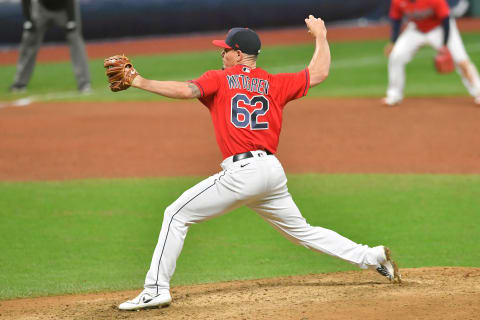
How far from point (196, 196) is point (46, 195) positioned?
4113 mm

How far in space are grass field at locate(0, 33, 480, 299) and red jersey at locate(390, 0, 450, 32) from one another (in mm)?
3639

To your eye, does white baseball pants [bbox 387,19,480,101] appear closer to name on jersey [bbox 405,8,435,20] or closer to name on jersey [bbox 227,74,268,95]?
name on jersey [bbox 405,8,435,20]

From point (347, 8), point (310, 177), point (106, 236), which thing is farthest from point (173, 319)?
point (347, 8)

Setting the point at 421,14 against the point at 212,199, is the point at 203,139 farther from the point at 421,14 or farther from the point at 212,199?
the point at 212,199

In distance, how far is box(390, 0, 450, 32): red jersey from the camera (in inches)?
473

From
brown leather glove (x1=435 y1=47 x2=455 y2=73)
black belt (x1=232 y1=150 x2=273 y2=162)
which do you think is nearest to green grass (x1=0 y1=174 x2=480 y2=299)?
black belt (x1=232 y1=150 x2=273 y2=162)

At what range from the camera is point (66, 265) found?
6582 mm

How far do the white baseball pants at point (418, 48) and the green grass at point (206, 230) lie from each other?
374 cm

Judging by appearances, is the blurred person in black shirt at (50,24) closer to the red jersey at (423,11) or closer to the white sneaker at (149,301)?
the red jersey at (423,11)

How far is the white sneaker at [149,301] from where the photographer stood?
199 inches

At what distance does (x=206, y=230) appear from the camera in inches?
299

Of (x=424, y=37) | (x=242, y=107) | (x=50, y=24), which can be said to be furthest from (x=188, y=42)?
(x=242, y=107)

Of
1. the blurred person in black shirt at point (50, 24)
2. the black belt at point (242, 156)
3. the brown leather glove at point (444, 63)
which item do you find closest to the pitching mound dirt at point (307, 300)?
the black belt at point (242, 156)

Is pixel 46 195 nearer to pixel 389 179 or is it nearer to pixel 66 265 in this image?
pixel 66 265
